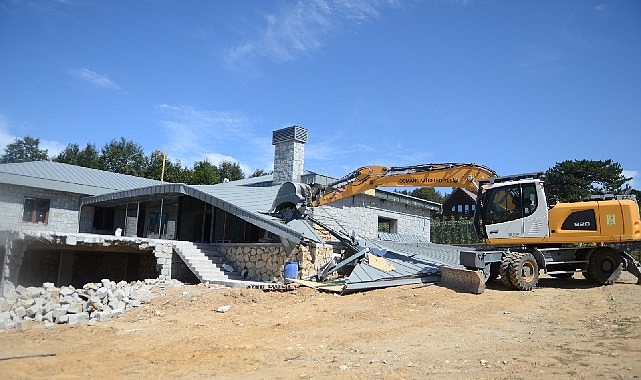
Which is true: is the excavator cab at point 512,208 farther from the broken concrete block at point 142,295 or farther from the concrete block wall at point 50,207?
the concrete block wall at point 50,207

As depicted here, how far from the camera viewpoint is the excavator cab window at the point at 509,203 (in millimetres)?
12920

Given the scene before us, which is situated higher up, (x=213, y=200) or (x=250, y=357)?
(x=213, y=200)

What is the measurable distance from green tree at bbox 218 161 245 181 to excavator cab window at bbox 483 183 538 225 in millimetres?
47027

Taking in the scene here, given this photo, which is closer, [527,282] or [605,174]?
[527,282]

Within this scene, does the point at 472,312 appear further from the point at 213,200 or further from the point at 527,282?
the point at 213,200

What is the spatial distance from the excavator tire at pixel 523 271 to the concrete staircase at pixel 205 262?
7926 millimetres

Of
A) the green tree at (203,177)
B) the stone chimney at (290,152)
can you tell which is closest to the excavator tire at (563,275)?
the stone chimney at (290,152)

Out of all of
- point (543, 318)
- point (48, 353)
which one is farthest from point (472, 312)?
point (48, 353)

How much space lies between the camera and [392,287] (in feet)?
43.3

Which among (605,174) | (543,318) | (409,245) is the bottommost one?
(543,318)

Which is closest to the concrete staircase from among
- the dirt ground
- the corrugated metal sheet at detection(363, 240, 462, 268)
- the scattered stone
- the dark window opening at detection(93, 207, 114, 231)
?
the dirt ground

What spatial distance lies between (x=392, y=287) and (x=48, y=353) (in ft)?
26.9

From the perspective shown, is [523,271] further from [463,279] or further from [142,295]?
[142,295]

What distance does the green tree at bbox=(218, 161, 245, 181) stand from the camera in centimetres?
5841
